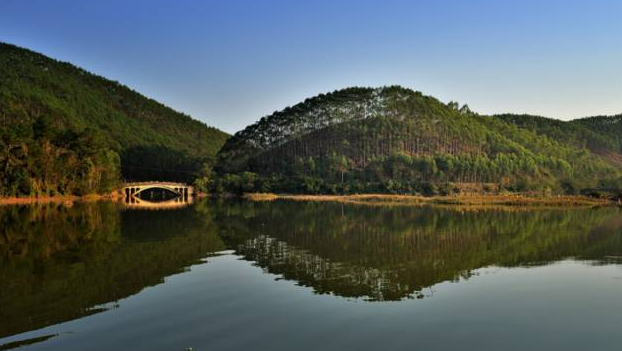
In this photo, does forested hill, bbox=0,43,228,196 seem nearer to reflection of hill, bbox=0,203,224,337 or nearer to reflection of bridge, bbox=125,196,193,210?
reflection of bridge, bbox=125,196,193,210

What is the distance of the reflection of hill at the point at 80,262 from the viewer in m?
15.6

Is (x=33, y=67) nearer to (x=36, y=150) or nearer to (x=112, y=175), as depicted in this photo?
(x=112, y=175)

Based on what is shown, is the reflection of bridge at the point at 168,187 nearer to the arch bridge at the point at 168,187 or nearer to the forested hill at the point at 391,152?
the arch bridge at the point at 168,187

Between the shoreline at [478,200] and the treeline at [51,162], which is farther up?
the treeline at [51,162]

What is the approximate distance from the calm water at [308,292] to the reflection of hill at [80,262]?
0.32 ft

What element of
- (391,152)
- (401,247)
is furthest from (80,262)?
(391,152)

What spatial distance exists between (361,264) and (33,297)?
13664 millimetres

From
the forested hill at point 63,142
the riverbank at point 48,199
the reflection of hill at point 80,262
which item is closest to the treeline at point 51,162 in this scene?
the forested hill at point 63,142

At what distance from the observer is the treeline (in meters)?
76.9

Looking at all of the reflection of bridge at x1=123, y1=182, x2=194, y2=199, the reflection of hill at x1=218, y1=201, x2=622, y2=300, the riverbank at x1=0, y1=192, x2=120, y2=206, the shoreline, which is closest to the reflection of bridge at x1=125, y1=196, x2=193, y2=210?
the riverbank at x1=0, y1=192, x2=120, y2=206

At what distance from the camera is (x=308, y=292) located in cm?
1798

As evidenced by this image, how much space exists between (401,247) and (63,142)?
76831 mm

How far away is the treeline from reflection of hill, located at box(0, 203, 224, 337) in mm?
39014

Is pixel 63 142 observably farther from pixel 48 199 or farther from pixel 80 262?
pixel 80 262
